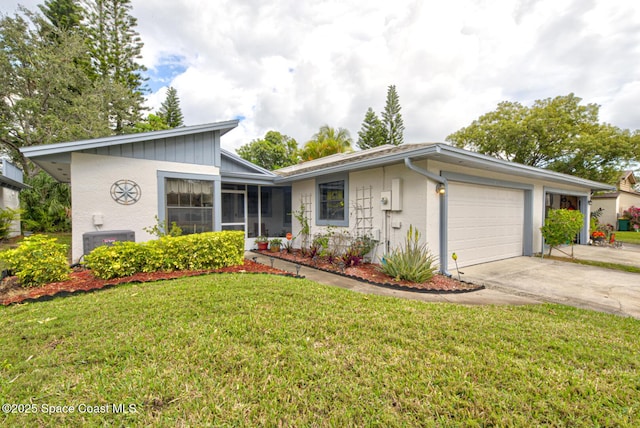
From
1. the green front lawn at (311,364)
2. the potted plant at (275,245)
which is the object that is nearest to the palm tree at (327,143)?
the potted plant at (275,245)

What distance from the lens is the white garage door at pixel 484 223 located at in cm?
657

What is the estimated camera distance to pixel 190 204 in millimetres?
7176

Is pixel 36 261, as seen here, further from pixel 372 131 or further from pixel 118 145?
pixel 372 131

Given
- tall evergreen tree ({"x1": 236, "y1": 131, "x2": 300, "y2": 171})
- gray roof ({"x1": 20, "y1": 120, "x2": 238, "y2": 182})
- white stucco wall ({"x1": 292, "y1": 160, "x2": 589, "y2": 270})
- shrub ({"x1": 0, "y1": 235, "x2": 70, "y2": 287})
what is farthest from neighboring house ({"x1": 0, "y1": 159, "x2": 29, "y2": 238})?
tall evergreen tree ({"x1": 236, "y1": 131, "x2": 300, "y2": 171})

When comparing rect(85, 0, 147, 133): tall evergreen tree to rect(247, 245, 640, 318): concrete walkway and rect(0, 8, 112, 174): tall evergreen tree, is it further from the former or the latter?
rect(247, 245, 640, 318): concrete walkway

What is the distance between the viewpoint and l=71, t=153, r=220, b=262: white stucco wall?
19.0ft

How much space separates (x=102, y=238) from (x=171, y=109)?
24753 millimetres

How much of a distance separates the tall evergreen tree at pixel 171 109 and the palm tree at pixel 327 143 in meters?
14.8

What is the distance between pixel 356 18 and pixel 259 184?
6.10 m

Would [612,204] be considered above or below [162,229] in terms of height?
above

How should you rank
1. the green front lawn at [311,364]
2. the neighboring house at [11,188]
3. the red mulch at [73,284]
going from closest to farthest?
the green front lawn at [311,364] < the red mulch at [73,284] < the neighboring house at [11,188]

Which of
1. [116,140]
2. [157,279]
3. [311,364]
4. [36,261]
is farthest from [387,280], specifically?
[116,140]

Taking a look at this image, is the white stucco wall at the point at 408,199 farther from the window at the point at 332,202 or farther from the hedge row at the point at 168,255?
the hedge row at the point at 168,255

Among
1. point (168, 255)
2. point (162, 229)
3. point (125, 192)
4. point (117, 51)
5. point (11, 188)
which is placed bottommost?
point (168, 255)
